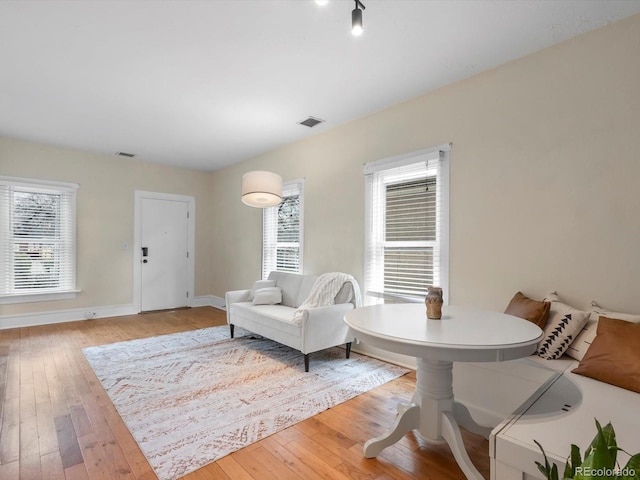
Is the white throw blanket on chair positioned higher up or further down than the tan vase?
further down

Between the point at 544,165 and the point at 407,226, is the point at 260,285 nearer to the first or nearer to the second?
the point at 407,226

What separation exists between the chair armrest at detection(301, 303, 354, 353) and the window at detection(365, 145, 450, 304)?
19.4 inches

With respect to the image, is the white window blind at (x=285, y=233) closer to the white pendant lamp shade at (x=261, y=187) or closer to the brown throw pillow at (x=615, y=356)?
the white pendant lamp shade at (x=261, y=187)

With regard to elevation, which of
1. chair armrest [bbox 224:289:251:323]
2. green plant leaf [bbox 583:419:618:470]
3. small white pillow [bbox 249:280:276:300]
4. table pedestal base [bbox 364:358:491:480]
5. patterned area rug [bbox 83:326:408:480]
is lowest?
patterned area rug [bbox 83:326:408:480]

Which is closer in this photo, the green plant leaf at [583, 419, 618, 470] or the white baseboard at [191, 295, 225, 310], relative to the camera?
the green plant leaf at [583, 419, 618, 470]

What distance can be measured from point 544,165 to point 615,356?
4.60 ft

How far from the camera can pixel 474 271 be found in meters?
2.83

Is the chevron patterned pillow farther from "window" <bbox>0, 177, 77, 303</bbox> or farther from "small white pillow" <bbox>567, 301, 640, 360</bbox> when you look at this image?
"window" <bbox>0, 177, 77, 303</bbox>

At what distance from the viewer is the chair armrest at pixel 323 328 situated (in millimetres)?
3117

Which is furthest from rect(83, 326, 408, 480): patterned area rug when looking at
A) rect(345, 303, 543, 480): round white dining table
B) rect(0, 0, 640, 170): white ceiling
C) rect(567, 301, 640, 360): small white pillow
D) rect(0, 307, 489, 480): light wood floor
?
rect(0, 0, 640, 170): white ceiling

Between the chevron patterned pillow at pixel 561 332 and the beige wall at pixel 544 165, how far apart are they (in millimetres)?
293

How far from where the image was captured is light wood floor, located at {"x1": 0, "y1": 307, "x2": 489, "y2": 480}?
69.3 inches

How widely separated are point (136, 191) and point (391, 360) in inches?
197

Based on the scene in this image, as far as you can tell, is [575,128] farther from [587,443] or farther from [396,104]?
[587,443]
